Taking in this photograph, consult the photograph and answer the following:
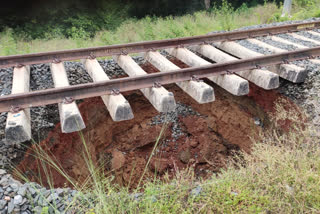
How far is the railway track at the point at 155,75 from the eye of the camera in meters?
2.95

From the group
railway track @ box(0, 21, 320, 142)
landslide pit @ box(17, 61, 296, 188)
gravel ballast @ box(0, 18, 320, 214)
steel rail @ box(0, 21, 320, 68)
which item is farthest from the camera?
landslide pit @ box(17, 61, 296, 188)

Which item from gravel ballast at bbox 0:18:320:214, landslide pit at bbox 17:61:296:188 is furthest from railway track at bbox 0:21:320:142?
landslide pit at bbox 17:61:296:188

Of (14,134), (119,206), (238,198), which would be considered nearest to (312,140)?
(238,198)

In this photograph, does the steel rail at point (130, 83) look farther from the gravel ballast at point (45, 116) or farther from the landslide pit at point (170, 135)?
the landslide pit at point (170, 135)

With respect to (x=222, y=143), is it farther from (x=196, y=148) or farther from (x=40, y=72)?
(x=40, y=72)

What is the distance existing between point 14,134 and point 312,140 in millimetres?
3288

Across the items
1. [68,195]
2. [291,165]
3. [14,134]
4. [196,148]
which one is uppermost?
[14,134]

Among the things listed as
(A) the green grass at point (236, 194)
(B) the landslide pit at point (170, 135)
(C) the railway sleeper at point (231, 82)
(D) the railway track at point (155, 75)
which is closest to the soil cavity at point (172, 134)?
(B) the landslide pit at point (170, 135)

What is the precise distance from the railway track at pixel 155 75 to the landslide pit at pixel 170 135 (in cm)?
72

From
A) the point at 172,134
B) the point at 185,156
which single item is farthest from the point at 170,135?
the point at 185,156

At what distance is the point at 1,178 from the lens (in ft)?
9.05

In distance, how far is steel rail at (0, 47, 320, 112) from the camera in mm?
2973

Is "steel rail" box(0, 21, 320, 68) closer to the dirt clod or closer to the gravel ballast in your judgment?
the gravel ballast

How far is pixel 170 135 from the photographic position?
5.95 meters
